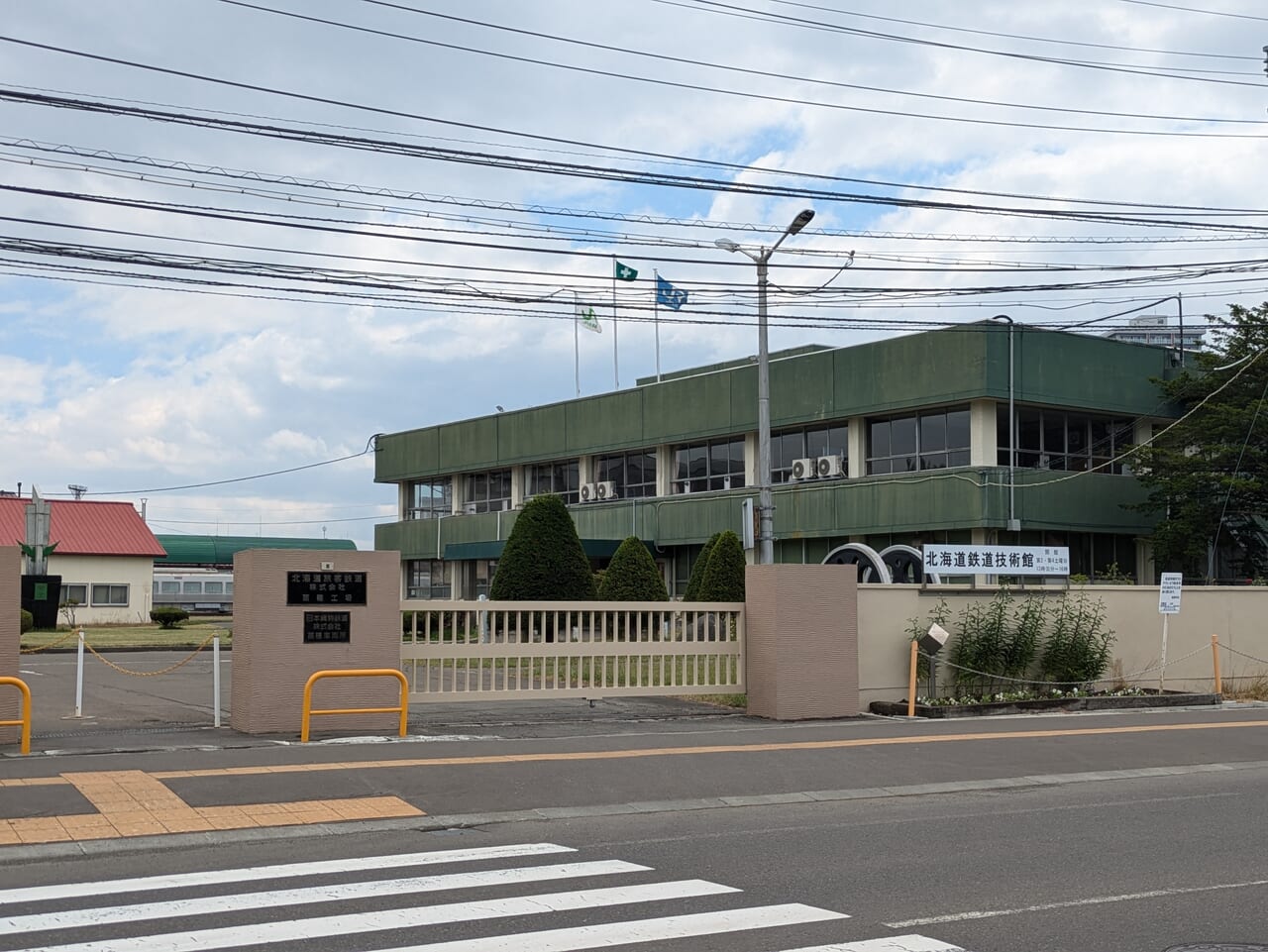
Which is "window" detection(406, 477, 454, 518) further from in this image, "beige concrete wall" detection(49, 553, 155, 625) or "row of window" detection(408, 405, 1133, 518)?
"beige concrete wall" detection(49, 553, 155, 625)

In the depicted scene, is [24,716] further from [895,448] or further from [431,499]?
[431,499]

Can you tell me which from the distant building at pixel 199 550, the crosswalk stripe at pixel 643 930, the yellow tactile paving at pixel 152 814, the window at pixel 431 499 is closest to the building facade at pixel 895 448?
the window at pixel 431 499

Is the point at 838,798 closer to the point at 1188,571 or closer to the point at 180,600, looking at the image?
the point at 1188,571

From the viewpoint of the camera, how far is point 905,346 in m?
36.3

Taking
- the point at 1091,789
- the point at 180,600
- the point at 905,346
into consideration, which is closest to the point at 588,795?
the point at 1091,789

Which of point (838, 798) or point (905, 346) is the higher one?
point (905, 346)

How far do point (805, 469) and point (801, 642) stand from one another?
21954mm

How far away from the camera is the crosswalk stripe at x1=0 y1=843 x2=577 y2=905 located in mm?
8016

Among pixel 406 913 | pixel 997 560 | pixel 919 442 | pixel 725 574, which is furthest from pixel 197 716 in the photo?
pixel 919 442

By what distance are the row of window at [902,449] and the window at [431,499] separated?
35.7ft

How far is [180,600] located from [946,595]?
64.6 metres

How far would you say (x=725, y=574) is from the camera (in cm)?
3097

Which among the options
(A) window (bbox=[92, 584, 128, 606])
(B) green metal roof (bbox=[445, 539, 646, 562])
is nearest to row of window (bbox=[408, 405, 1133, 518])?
(B) green metal roof (bbox=[445, 539, 646, 562])

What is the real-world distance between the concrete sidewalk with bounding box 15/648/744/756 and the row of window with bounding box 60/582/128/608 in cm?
3702
